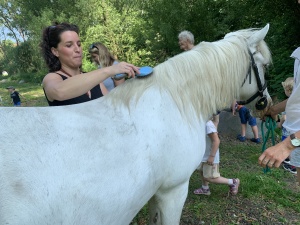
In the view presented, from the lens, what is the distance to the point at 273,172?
3699 mm

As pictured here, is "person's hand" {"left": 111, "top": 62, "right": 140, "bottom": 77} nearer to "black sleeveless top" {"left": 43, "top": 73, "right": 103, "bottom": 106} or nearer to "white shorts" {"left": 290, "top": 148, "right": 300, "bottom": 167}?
"black sleeveless top" {"left": 43, "top": 73, "right": 103, "bottom": 106}

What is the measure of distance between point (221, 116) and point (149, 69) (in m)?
4.25

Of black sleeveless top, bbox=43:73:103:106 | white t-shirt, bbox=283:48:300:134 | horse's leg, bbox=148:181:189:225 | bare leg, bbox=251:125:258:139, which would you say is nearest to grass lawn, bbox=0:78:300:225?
horse's leg, bbox=148:181:189:225

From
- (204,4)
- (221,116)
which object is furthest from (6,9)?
(221,116)

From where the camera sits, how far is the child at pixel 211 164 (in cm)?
282

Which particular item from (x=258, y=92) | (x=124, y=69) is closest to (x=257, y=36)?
(x=258, y=92)

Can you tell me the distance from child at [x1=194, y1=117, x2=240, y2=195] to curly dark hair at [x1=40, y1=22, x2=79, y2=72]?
1.72 metres

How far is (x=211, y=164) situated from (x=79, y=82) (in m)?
1.88

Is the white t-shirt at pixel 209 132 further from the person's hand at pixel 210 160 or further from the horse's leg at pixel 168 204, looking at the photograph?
the horse's leg at pixel 168 204

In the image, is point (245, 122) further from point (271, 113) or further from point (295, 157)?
point (295, 157)

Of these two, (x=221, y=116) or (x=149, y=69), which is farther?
(x=221, y=116)

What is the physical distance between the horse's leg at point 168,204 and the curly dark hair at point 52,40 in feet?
3.91

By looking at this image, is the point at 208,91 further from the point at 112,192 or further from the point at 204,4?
the point at 204,4

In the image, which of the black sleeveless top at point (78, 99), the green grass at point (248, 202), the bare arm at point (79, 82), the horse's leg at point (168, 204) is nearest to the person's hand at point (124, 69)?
the bare arm at point (79, 82)
